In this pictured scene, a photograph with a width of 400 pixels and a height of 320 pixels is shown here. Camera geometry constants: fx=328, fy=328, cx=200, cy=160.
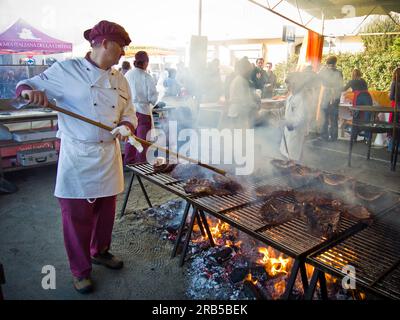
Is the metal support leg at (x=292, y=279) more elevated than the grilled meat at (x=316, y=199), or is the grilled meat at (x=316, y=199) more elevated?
the grilled meat at (x=316, y=199)

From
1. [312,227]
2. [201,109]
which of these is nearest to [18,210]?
[312,227]

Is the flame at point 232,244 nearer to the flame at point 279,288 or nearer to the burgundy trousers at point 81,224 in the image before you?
the flame at point 279,288

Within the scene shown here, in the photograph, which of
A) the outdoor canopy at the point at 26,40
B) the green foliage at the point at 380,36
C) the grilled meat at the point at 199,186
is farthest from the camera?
the green foliage at the point at 380,36

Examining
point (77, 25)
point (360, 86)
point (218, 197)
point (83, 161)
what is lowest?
point (218, 197)

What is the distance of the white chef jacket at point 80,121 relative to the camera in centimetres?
296

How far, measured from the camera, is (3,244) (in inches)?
159

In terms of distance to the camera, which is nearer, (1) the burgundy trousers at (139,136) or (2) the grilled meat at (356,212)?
(2) the grilled meat at (356,212)

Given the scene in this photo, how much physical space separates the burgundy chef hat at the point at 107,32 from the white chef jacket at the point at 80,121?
25cm

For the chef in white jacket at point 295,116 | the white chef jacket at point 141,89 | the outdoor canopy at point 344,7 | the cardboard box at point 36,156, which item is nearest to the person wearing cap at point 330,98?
the outdoor canopy at point 344,7

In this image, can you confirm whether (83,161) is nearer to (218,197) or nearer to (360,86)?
(218,197)

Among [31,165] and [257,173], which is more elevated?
[257,173]

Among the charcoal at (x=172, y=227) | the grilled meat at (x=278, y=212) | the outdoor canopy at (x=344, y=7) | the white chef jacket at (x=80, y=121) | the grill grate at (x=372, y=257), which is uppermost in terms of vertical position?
the outdoor canopy at (x=344, y=7)

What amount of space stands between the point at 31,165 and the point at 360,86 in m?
9.31

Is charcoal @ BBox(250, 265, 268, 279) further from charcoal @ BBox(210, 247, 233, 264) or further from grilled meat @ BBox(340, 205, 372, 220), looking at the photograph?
grilled meat @ BBox(340, 205, 372, 220)
